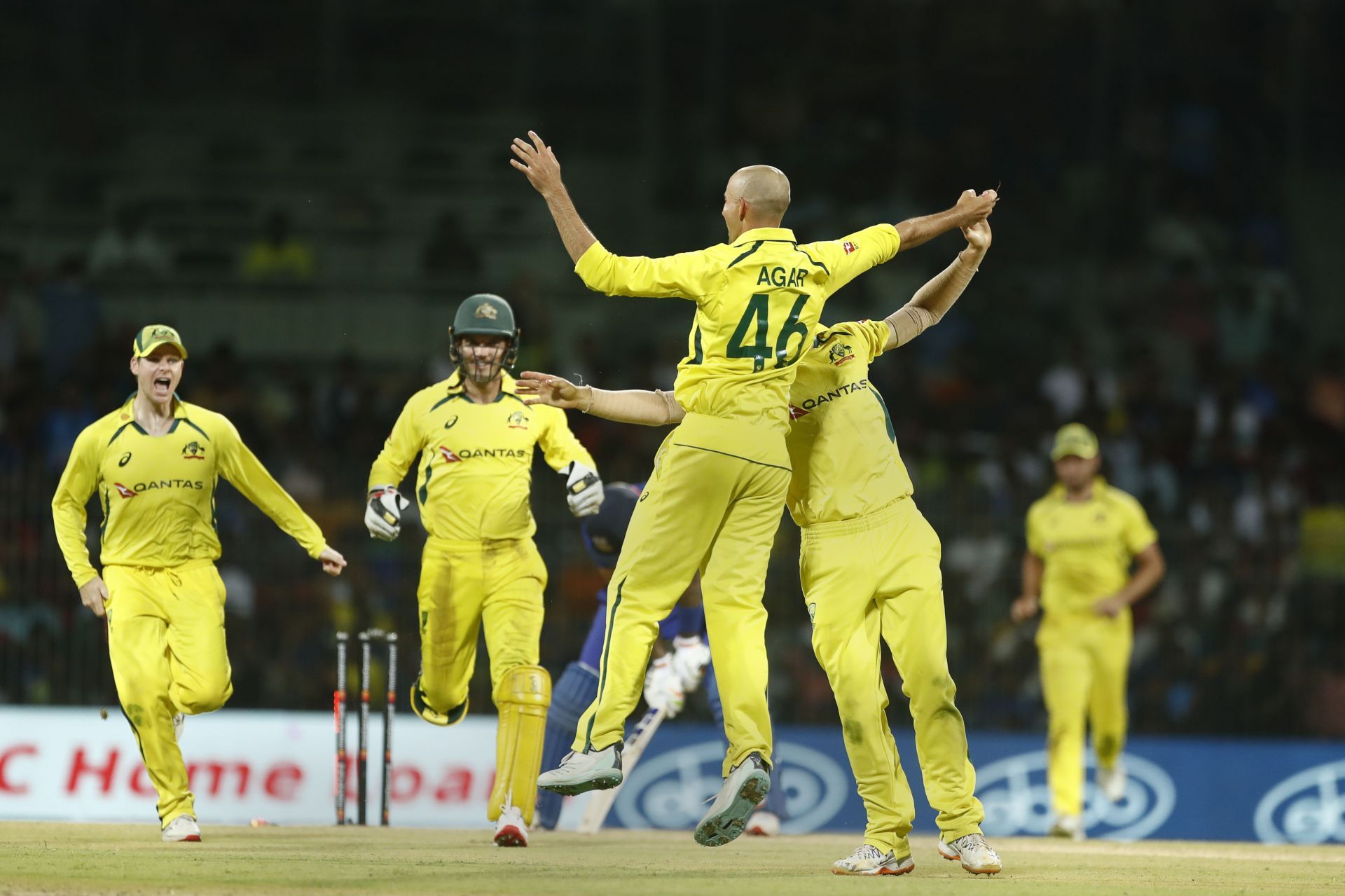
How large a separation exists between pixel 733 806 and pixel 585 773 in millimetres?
539

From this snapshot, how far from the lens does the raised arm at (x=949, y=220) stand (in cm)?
749

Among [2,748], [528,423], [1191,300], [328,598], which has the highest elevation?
[1191,300]

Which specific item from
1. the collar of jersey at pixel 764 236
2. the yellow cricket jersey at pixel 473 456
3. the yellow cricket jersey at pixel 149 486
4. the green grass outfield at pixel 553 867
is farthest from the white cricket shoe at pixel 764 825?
the collar of jersey at pixel 764 236

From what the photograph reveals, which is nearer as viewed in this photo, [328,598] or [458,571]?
[458,571]

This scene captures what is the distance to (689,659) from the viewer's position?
10922 mm

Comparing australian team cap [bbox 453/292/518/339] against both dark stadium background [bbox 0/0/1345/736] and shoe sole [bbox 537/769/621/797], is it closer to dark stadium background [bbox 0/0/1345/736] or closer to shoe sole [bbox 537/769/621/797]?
shoe sole [bbox 537/769/621/797]

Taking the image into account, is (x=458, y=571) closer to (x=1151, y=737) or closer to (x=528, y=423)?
(x=528, y=423)

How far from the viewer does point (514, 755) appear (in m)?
9.13

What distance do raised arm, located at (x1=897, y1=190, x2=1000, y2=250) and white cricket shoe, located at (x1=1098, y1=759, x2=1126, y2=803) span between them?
617 centimetres

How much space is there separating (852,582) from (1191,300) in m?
12.3

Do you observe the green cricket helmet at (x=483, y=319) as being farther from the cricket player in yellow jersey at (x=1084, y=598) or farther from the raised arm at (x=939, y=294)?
the cricket player in yellow jersey at (x=1084, y=598)

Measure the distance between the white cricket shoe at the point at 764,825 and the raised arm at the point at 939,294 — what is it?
3.84m

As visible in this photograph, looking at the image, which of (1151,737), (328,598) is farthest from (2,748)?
(1151,737)

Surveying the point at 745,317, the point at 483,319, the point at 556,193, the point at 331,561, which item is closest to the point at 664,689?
the point at 331,561
